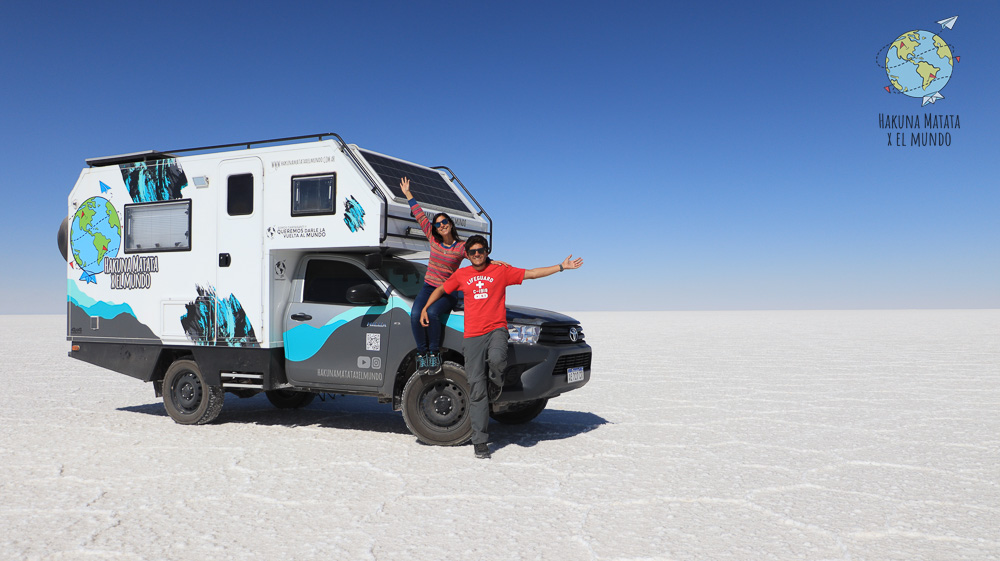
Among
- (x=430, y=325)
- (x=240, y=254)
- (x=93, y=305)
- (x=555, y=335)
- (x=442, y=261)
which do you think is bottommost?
(x=555, y=335)

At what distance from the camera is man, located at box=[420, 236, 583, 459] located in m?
6.59

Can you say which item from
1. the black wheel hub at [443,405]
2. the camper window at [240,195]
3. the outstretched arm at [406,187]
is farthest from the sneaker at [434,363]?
the camper window at [240,195]

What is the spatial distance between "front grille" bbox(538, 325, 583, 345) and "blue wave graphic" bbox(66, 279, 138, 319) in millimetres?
4917

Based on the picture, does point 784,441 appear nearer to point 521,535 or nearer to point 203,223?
point 521,535

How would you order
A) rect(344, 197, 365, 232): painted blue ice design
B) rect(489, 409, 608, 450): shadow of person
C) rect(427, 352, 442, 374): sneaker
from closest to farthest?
rect(427, 352, 442, 374): sneaker < rect(344, 197, 365, 232): painted blue ice design < rect(489, 409, 608, 450): shadow of person

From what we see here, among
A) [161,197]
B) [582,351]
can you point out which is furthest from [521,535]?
[161,197]

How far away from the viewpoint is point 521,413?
326 inches

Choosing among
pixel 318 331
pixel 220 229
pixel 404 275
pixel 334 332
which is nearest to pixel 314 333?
pixel 318 331

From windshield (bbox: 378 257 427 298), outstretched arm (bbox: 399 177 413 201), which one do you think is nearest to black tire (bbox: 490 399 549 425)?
windshield (bbox: 378 257 427 298)

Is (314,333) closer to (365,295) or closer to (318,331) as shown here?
(318,331)

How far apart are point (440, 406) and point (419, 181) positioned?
266 centimetres

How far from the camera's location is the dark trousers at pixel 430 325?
689cm

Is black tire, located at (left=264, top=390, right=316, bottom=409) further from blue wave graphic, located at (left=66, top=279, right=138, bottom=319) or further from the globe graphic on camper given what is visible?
the globe graphic on camper

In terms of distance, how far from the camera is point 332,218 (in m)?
7.38
